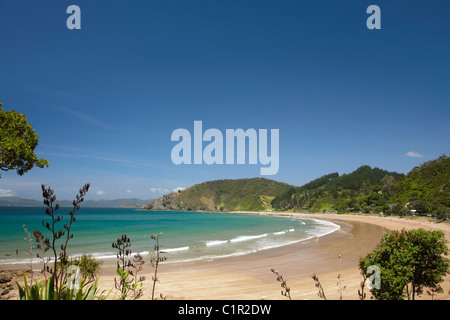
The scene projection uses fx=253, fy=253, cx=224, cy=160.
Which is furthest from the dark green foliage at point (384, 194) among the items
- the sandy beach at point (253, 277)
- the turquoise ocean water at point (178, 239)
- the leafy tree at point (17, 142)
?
the leafy tree at point (17, 142)

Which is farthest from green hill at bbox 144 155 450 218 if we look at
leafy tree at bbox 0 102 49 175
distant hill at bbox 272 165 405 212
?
leafy tree at bbox 0 102 49 175

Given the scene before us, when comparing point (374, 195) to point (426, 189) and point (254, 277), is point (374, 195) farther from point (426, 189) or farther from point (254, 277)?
point (254, 277)

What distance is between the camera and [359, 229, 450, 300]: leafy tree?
588 cm

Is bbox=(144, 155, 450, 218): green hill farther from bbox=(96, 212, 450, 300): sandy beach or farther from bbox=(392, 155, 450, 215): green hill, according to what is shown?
bbox=(96, 212, 450, 300): sandy beach

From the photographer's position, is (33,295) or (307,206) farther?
(307,206)

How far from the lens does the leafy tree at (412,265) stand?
19.3 feet

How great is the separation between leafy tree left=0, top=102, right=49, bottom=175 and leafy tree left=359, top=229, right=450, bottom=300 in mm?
11783

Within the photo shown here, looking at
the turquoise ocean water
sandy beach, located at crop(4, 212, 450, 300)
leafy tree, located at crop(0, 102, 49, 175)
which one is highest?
leafy tree, located at crop(0, 102, 49, 175)

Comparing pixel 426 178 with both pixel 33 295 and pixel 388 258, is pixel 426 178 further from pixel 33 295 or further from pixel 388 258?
pixel 33 295

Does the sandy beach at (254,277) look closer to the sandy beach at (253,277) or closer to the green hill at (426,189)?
the sandy beach at (253,277)
